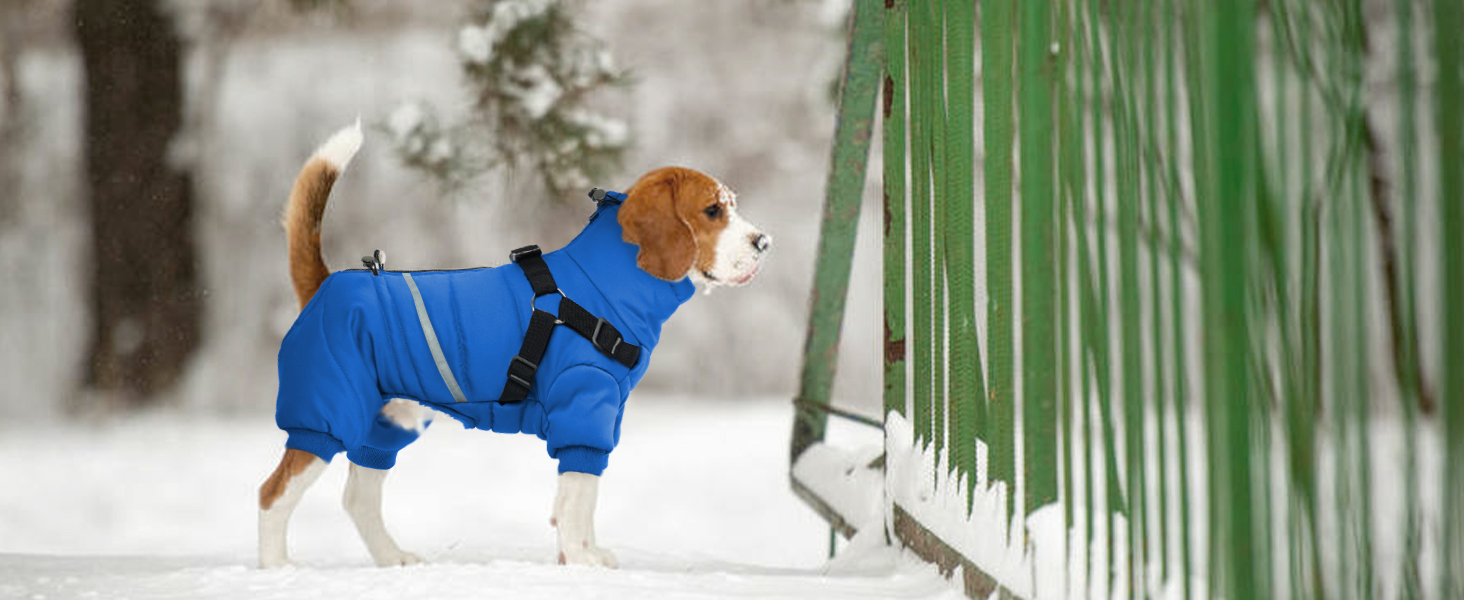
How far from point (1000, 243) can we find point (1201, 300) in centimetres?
67

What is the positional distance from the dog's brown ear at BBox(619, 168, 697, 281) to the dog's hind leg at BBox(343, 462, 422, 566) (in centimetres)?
70

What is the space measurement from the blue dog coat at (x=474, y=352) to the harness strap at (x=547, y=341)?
1 centimetres

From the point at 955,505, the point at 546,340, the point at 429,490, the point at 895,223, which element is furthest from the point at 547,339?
the point at 429,490

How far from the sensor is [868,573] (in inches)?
100

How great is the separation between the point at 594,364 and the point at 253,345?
19.5 ft

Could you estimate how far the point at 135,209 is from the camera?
767 centimetres

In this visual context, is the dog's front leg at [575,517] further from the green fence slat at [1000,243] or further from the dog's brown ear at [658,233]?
the green fence slat at [1000,243]

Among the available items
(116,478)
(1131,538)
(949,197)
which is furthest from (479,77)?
(1131,538)

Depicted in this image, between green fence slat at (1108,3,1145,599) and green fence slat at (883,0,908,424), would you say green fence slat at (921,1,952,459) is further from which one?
green fence slat at (1108,3,1145,599)

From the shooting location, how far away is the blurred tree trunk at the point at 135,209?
7.58m

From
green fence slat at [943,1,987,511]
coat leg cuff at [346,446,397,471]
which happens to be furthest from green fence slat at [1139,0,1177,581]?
coat leg cuff at [346,446,397,471]

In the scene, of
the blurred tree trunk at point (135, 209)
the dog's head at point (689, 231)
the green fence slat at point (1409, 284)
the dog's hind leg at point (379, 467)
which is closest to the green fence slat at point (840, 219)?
the dog's head at point (689, 231)

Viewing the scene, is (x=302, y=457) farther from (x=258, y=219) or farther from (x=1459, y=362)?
(x=258, y=219)

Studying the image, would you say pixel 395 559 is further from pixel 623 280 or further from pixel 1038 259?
pixel 1038 259
